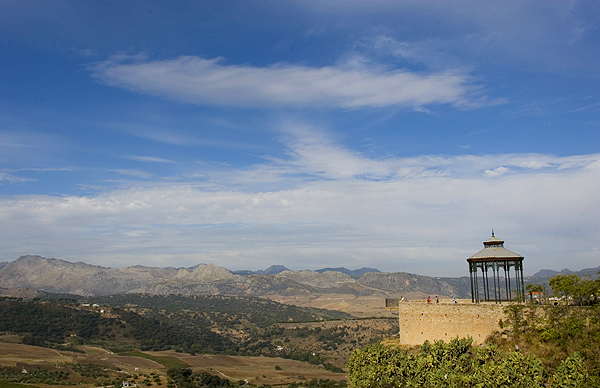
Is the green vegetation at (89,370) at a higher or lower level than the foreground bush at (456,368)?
lower

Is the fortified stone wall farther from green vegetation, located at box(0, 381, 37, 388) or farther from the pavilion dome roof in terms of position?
green vegetation, located at box(0, 381, 37, 388)

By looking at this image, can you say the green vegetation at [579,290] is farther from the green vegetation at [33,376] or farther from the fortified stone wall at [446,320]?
the green vegetation at [33,376]

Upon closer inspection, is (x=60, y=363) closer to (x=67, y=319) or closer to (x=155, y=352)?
(x=155, y=352)

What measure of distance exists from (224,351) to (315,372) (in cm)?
3421

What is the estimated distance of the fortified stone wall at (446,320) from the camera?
30.4m

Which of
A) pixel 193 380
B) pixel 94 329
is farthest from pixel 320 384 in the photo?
pixel 94 329

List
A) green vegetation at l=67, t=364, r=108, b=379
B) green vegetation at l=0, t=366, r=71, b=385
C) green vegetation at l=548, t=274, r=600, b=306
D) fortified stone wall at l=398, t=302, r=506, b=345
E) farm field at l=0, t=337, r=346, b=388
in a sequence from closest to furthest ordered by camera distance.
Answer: green vegetation at l=548, t=274, r=600, b=306, fortified stone wall at l=398, t=302, r=506, b=345, green vegetation at l=0, t=366, r=71, b=385, green vegetation at l=67, t=364, r=108, b=379, farm field at l=0, t=337, r=346, b=388

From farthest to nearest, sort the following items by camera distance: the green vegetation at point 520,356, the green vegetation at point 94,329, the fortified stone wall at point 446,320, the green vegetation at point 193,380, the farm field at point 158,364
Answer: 1. the green vegetation at point 94,329
2. the farm field at point 158,364
3. the green vegetation at point 193,380
4. the fortified stone wall at point 446,320
5. the green vegetation at point 520,356

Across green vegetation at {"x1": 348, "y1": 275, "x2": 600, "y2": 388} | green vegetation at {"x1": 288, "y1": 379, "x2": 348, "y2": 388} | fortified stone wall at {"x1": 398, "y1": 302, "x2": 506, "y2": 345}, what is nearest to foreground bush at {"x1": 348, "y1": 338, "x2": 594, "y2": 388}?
green vegetation at {"x1": 348, "y1": 275, "x2": 600, "y2": 388}

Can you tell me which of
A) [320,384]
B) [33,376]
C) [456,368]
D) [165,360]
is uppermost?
[456,368]

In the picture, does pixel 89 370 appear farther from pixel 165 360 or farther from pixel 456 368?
pixel 456 368

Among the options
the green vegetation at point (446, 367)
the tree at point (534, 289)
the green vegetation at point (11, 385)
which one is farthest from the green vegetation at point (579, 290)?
the green vegetation at point (11, 385)

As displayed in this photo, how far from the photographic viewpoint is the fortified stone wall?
3041 cm

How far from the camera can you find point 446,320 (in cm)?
3195
